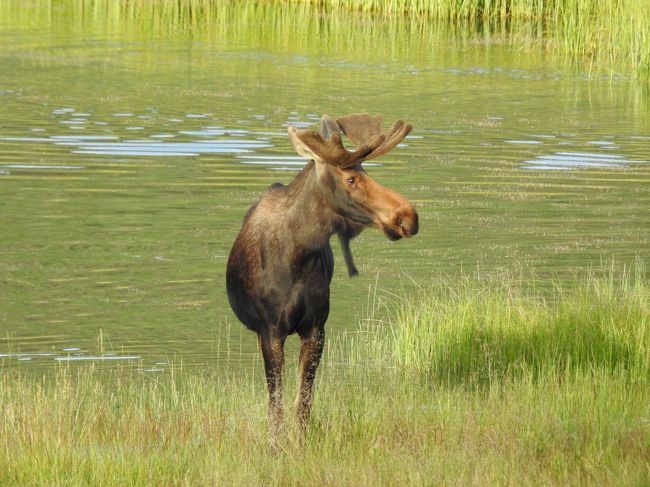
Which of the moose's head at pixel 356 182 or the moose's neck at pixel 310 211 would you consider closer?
the moose's head at pixel 356 182

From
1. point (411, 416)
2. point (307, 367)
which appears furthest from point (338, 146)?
point (411, 416)

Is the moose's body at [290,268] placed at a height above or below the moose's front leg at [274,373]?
above

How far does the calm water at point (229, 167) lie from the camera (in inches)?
445

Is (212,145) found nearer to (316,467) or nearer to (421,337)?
(421,337)

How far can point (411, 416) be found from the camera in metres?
7.28

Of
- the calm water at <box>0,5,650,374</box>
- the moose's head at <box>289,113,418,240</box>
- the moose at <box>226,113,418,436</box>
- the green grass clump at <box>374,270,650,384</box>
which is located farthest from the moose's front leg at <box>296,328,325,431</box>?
the calm water at <box>0,5,650,374</box>

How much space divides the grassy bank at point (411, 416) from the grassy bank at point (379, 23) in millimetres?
18788

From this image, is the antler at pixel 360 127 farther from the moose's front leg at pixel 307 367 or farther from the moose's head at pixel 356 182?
the moose's front leg at pixel 307 367

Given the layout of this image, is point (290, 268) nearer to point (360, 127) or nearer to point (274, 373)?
point (274, 373)

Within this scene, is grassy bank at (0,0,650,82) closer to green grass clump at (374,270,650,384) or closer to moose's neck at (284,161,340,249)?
green grass clump at (374,270,650,384)

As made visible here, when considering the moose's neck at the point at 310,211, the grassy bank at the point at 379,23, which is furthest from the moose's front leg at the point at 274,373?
the grassy bank at the point at 379,23

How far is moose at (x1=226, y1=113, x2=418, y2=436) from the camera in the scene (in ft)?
21.1

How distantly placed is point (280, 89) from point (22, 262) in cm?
1293

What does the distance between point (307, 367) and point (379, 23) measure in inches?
1134
